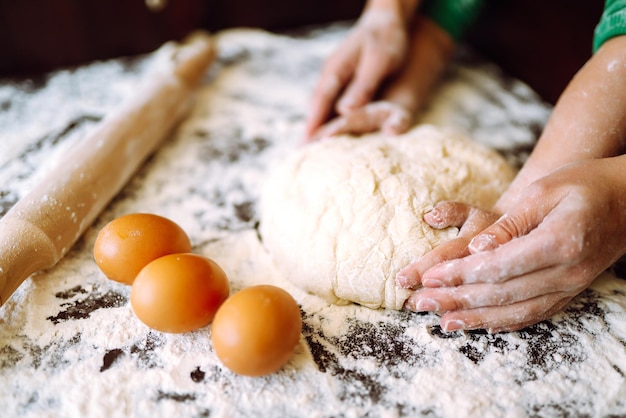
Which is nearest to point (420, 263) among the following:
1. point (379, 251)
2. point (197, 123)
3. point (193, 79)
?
point (379, 251)

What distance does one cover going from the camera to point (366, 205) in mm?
1288

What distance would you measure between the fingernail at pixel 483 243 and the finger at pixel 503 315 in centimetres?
15

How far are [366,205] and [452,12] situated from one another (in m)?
1.17

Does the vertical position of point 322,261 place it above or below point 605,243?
below

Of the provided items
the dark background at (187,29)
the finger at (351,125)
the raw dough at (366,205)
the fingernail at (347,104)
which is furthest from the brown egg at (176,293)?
the dark background at (187,29)

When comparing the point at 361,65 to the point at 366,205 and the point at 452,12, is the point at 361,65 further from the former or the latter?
the point at 366,205

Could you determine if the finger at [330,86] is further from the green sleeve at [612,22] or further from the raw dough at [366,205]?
the green sleeve at [612,22]

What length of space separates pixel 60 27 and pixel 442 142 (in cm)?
182

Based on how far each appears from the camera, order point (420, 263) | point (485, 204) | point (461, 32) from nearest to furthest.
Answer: point (420, 263)
point (485, 204)
point (461, 32)

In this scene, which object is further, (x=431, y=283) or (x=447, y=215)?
(x=447, y=215)

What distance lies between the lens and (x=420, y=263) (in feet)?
3.90

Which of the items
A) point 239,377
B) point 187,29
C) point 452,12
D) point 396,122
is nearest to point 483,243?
point 239,377

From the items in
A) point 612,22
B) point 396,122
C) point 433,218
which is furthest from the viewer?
point 396,122

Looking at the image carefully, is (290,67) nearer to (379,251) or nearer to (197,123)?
(197,123)
